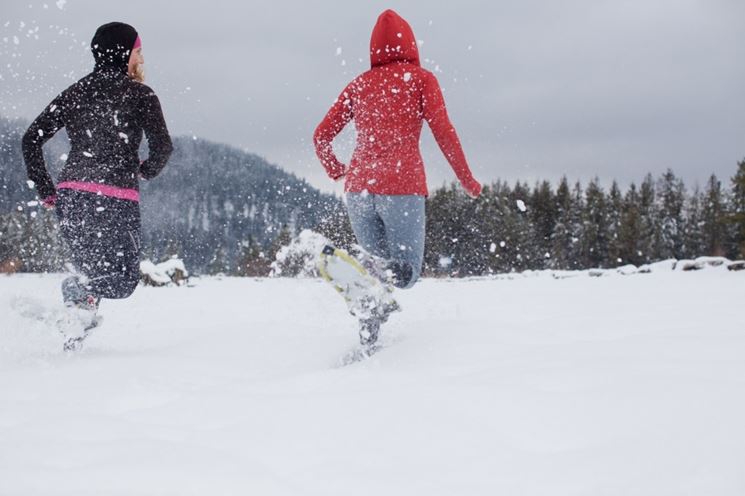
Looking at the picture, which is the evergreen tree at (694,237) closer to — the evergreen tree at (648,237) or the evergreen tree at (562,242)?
the evergreen tree at (648,237)

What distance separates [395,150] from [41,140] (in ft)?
6.54

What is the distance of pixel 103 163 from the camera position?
2.96m

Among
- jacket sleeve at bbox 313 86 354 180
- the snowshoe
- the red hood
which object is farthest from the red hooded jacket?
the snowshoe

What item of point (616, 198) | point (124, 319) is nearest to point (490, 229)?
point (616, 198)

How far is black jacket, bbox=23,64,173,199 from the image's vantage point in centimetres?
296

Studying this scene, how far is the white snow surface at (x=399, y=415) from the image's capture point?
1341mm

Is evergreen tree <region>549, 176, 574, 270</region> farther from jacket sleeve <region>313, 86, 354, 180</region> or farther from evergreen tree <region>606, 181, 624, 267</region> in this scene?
jacket sleeve <region>313, 86, 354, 180</region>

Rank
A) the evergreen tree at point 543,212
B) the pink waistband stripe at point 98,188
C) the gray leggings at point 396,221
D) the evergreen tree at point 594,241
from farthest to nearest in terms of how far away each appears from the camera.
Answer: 1. the evergreen tree at point 543,212
2. the evergreen tree at point 594,241
3. the gray leggings at point 396,221
4. the pink waistband stripe at point 98,188

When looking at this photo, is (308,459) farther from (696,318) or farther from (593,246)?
(593,246)

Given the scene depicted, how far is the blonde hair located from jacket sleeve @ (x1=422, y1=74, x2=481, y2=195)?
1628 millimetres

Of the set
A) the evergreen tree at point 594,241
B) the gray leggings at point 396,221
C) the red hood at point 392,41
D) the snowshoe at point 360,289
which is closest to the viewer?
the snowshoe at point 360,289

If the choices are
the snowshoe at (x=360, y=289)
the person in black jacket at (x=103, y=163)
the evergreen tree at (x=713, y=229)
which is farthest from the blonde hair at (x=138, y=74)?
the evergreen tree at (x=713, y=229)

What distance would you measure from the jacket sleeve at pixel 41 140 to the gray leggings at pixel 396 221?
5.46 feet

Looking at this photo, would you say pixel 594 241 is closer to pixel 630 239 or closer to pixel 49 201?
pixel 630 239
